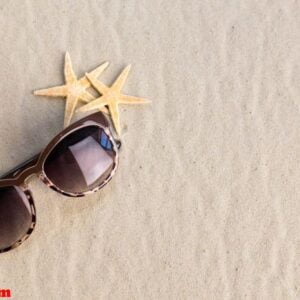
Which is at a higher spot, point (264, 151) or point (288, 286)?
point (264, 151)

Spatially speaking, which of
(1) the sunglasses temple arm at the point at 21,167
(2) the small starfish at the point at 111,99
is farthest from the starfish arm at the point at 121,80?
(1) the sunglasses temple arm at the point at 21,167

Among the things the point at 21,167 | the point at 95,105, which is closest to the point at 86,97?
the point at 95,105

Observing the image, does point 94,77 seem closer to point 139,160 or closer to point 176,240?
point 139,160

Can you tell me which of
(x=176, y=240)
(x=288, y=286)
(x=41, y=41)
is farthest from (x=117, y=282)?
(x=41, y=41)

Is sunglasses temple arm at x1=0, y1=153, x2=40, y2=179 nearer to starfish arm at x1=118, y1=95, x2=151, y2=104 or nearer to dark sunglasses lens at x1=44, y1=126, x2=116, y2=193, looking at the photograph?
dark sunglasses lens at x1=44, y1=126, x2=116, y2=193

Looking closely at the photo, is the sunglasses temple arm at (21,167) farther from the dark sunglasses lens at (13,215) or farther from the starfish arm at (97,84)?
the starfish arm at (97,84)

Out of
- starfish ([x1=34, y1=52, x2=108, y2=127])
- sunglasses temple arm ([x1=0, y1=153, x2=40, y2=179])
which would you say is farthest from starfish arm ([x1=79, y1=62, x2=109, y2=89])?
sunglasses temple arm ([x1=0, y1=153, x2=40, y2=179])

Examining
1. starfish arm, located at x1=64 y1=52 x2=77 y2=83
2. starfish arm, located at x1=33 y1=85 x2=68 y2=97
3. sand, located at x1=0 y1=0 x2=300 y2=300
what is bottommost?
sand, located at x1=0 y1=0 x2=300 y2=300
